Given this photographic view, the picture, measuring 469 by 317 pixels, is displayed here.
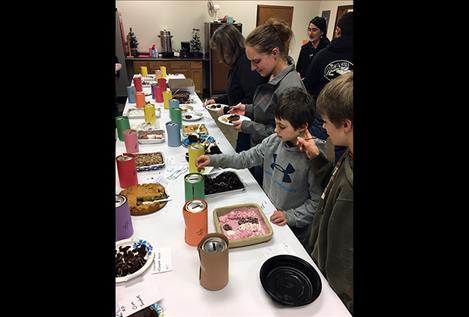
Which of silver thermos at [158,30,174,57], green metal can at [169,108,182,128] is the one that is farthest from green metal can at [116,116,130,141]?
silver thermos at [158,30,174,57]

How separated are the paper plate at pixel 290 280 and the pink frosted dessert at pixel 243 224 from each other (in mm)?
144

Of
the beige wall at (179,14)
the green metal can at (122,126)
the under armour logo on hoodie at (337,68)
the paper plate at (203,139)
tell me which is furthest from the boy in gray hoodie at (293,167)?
the beige wall at (179,14)

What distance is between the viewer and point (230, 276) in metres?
0.84

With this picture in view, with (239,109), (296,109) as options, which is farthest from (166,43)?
(296,109)

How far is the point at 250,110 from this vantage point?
6.89 ft

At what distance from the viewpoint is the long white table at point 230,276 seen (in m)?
0.75

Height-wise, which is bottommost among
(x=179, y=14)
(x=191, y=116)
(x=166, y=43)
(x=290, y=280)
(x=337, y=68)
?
(x=290, y=280)

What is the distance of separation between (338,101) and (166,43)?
5.00 meters

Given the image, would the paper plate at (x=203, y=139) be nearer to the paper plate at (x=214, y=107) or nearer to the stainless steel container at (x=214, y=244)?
the paper plate at (x=214, y=107)

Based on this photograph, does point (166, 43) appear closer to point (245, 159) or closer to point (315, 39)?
point (315, 39)

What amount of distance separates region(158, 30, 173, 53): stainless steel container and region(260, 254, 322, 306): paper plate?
523 centimetres
